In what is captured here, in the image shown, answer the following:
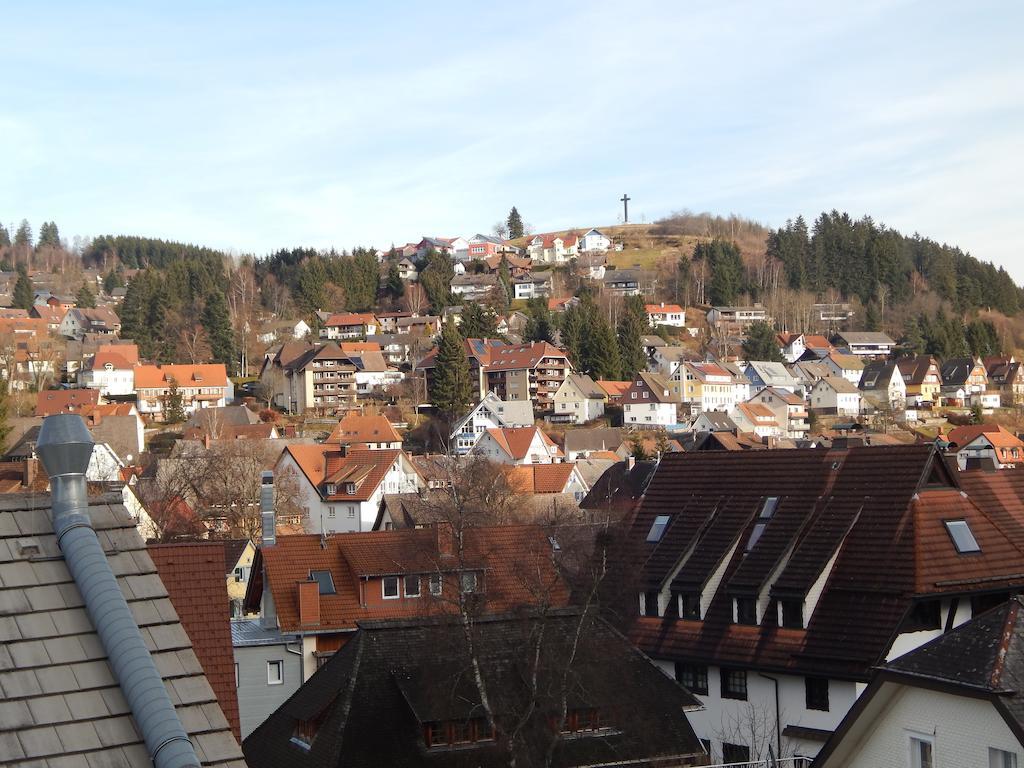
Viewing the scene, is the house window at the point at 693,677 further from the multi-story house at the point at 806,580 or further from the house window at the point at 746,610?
the house window at the point at 746,610

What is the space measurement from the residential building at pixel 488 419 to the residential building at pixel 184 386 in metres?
25.5

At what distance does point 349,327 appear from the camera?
476 ft

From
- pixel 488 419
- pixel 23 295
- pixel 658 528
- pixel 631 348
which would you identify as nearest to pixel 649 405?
pixel 488 419

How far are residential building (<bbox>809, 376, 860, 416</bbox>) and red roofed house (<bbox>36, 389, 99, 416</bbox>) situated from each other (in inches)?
2826

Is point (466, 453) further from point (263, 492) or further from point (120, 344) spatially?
point (263, 492)

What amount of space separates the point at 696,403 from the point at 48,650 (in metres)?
115

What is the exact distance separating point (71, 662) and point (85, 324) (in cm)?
15676

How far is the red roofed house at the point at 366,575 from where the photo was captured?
90.3 ft

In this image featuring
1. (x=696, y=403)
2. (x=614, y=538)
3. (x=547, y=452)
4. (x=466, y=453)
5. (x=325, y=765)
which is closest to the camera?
(x=325, y=765)

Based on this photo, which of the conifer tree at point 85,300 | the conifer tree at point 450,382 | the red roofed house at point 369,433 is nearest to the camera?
the red roofed house at point 369,433

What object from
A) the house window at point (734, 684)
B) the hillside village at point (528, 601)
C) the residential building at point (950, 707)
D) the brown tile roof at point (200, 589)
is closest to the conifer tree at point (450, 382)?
the hillside village at point (528, 601)

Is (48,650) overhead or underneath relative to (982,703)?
overhead

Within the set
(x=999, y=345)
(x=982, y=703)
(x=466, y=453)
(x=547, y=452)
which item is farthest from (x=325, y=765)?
(x=999, y=345)

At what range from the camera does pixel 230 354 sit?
422 ft
